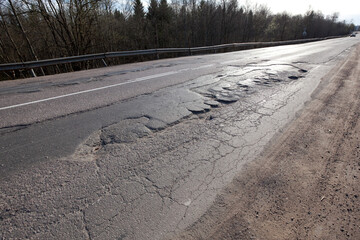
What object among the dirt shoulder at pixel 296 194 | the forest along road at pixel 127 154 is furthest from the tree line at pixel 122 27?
the dirt shoulder at pixel 296 194

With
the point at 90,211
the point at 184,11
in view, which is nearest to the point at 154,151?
the point at 90,211

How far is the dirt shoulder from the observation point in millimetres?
1417

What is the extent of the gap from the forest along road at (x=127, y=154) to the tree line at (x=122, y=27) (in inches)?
406

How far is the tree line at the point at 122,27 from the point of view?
11.7m

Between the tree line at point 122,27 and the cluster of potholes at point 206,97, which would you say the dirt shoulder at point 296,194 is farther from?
the tree line at point 122,27

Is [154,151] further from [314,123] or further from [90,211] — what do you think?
[314,123]

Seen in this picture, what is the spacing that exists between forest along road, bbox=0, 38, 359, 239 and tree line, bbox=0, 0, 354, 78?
33.9 feet

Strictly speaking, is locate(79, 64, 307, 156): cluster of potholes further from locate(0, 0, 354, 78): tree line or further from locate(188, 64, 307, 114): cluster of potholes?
locate(0, 0, 354, 78): tree line

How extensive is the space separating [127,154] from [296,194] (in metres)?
1.97

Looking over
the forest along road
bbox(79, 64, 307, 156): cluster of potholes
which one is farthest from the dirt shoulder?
bbox(79, 64, 307, 156): cluster of potholes

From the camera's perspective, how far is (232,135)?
2689 mm

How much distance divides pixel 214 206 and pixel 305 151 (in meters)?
1.65

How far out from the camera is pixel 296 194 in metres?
1.73

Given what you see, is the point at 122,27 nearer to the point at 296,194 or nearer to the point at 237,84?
the point at 237,84
